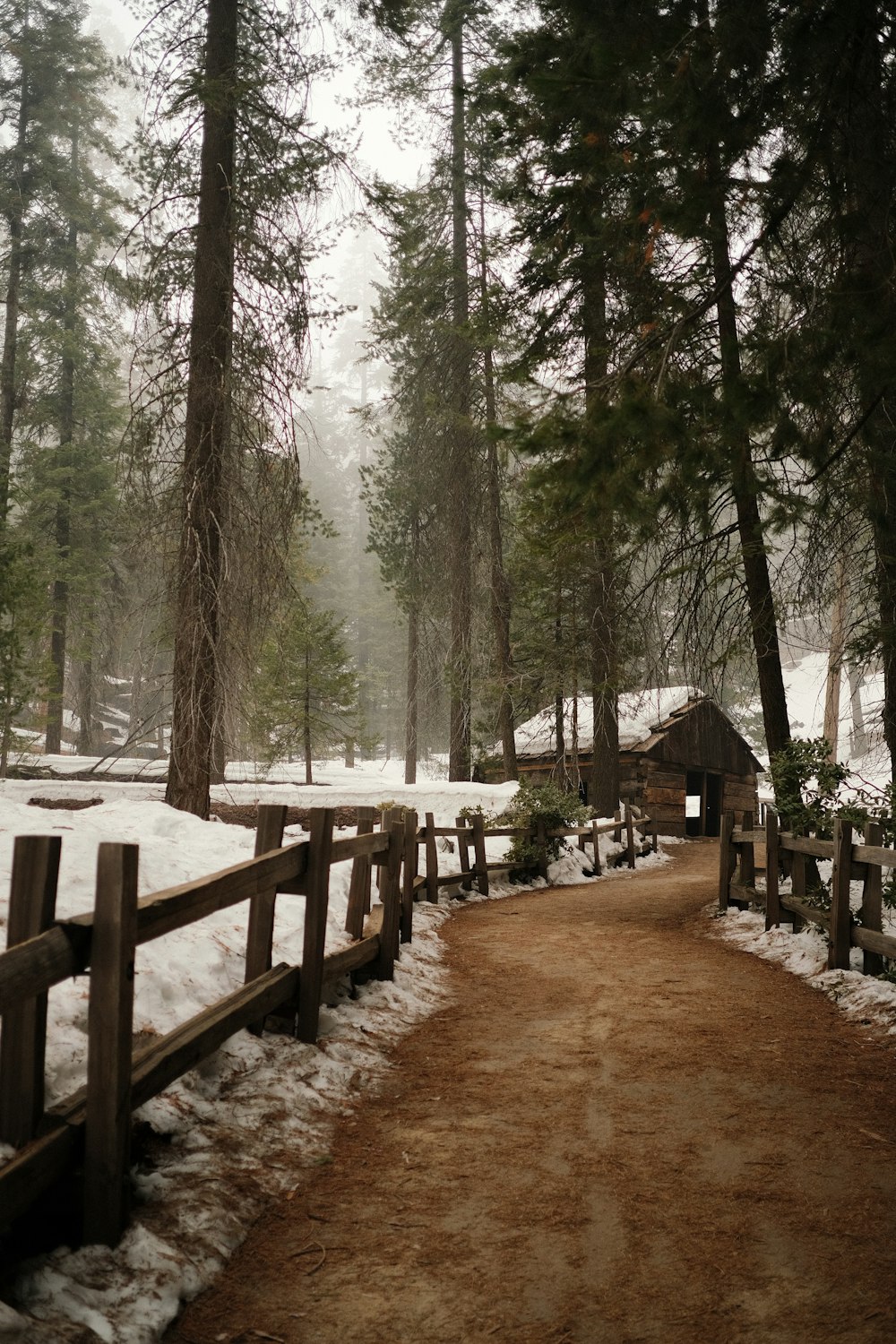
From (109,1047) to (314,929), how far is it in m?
2.26

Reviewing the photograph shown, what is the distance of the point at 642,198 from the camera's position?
6.30 meters

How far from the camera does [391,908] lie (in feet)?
22.5

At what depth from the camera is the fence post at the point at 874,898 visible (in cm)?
715

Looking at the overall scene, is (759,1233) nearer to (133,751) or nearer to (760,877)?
(760,877)

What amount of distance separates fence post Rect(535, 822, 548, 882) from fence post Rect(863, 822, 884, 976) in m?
8.11

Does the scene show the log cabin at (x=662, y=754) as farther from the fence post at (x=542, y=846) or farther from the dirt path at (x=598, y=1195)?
the dirt path at (x=598, y=1195)

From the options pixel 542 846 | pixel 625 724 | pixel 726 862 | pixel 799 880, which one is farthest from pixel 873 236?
pixel 625 724

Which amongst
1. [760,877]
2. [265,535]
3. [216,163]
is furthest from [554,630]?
[216,163]

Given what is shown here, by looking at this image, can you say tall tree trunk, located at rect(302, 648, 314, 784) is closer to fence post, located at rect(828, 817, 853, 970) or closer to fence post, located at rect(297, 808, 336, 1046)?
fence post, located at rect(828, 817, 853, 970)

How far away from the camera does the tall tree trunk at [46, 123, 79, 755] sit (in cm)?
2848

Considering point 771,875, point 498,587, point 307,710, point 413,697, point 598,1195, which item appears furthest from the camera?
point 413,697

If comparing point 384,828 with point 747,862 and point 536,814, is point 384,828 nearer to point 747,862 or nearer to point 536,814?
point 747,862

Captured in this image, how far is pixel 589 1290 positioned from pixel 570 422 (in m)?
4.86

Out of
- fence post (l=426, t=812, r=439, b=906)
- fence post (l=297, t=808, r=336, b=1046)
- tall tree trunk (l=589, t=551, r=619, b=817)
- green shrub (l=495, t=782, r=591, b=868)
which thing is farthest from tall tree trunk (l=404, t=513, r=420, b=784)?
fence post (l=297, t=808, r=336, b=1046)
